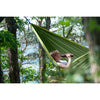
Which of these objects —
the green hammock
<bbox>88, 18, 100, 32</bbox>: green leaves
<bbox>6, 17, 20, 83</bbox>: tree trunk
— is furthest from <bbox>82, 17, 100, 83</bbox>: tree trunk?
<bbox>6, 17, 20, 83</bbox>: tree trunk

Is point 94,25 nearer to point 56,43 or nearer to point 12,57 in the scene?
point 56,43

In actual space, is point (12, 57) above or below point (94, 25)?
below

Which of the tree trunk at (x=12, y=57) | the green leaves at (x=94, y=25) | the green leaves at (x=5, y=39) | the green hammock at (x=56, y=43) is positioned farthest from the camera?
the tree trunk at (x=12, y=57)

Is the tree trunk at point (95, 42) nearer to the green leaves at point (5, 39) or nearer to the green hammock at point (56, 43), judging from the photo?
the green hammock at point (56, 43)

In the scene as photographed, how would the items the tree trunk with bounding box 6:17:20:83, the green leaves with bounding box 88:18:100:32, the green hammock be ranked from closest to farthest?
the green leaves with bounding box 88:18:100:32
the green hammock
the tree trunk with bounding box 6:17:20:83

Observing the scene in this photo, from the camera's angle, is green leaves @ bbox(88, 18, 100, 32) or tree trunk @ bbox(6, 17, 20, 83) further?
tree trunk @ bbox(6, 17, 20, 83)

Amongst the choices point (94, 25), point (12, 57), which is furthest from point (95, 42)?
point (12, 57)

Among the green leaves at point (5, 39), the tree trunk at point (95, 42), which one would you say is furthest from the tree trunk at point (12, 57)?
the tree trunk at point (95, 42)

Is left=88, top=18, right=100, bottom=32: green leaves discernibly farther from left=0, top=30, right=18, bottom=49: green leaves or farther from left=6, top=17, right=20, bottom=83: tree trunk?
left=6, top=17, right=20, bottom=83: tree trunk

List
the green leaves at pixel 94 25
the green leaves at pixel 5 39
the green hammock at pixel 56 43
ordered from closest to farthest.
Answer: the green leaves at pixel 94 25 → the green leaves at pixel 5 39 → the green hammock at pixel 56 43

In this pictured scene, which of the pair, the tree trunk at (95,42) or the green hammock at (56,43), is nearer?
the tree trunk at (95,42)
